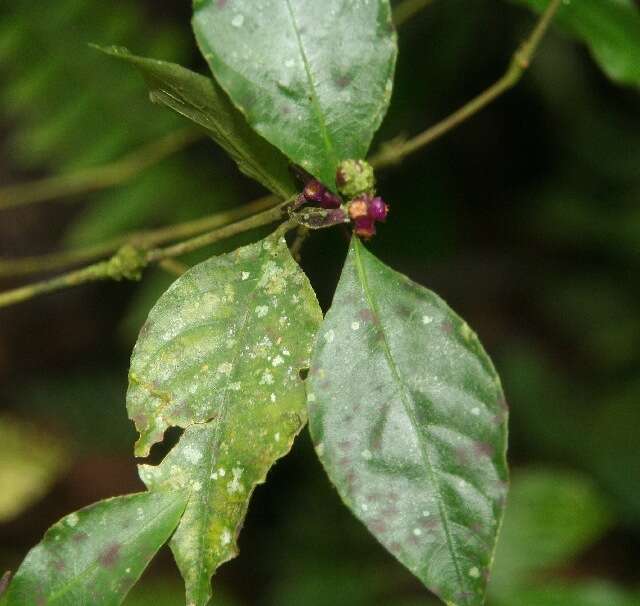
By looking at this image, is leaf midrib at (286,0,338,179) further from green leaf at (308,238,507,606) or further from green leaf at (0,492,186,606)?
green leaf at (0,492,186,606)

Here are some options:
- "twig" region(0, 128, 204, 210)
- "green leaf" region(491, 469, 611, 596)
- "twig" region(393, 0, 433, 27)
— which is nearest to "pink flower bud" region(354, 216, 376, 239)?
"twig" region(393, 0, 433, 27)

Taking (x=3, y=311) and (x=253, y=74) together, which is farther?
(x=3, y=311)

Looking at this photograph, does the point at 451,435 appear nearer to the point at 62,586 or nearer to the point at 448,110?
the point at 62,586

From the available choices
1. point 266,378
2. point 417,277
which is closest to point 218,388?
point 266,378

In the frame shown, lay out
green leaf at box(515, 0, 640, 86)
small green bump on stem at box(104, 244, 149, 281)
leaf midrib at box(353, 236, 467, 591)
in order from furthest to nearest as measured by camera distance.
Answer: green leaf at box(515, 0, 640, 86), small green bump on stem at box(104, 244, 149, 281), leaf midrib at box(353, 236, 467, 591)

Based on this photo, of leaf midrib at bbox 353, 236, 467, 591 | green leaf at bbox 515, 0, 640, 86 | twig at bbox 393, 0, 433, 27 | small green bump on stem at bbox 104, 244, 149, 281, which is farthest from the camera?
twig at bbox 393, 0, 433, 27

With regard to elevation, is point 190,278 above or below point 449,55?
above

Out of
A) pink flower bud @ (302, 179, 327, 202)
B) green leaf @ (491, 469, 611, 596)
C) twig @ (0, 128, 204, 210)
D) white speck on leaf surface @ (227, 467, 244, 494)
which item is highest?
pink flower bud @ (302, 179, 327, 202)

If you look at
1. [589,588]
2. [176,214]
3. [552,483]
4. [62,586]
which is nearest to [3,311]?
[176,214]
